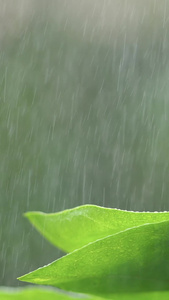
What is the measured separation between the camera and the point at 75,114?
122 inches

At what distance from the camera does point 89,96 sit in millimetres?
3227

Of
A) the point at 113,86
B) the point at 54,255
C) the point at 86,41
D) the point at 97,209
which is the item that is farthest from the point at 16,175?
the point at 97,209

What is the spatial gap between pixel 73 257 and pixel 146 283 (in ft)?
0.06

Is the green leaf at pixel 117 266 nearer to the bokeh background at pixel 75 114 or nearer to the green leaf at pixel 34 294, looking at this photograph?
the green leaf at pixel 34 294

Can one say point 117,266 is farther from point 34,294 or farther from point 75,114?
point 75,114

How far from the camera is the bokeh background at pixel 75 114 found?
7.79 ft

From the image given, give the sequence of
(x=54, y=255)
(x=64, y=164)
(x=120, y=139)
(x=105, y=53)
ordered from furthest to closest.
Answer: (x=105, y=53)
(x=120, y=139)
(x=64, y=164)
(x=54, y=255)

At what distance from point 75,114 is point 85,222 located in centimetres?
300

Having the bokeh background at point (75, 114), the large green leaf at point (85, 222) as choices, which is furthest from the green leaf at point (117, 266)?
the bokeh background at point (75, 114)

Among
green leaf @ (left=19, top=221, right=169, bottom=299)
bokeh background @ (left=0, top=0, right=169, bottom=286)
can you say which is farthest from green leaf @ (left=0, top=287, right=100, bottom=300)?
bokeh background @ (left=0, top=0, right=169, bottom=286)

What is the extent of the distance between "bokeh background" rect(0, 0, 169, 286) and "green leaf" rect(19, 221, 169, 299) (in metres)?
2.11

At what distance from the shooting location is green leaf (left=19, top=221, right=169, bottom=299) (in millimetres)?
91

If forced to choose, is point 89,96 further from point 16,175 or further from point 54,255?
point 54,255

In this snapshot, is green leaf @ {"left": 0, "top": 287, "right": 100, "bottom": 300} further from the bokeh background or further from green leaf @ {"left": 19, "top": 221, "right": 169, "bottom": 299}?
the bokeh background
